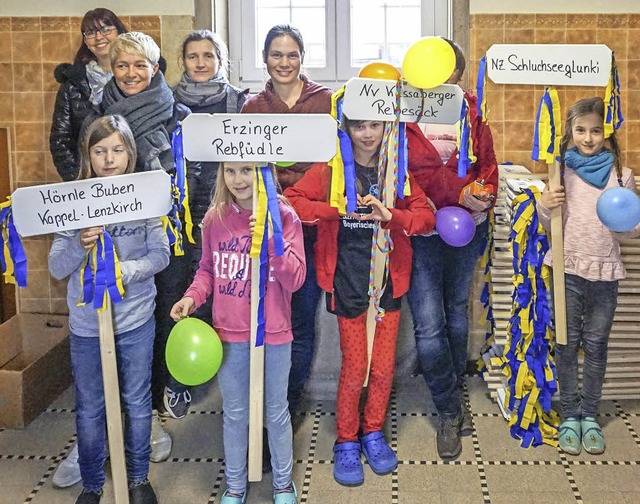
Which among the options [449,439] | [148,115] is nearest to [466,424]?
[449,439]

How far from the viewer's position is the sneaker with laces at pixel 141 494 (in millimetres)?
2473

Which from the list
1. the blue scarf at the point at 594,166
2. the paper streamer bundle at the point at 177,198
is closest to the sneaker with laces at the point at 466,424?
the blue scarf at the point at 594,166

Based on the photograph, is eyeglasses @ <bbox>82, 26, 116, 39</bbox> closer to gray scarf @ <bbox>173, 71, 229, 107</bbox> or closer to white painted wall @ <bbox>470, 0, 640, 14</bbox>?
gray scarf @ <bbox>173, 71, 229, 107</bbox>

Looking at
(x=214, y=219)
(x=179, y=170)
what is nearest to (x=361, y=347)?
(x=214, y=219)

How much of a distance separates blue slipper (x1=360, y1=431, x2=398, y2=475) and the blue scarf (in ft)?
3.61

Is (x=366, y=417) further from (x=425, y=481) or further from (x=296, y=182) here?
(x=296, y=182)

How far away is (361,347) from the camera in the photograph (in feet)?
8.76

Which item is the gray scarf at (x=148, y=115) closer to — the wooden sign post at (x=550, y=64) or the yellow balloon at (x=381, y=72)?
the yellow balloon at (x=381, y=72)

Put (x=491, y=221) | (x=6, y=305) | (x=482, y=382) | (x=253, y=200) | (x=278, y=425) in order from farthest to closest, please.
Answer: (x=6, y=305), (x=482, y=382), (x=491, y=221), (x=278, y=425), (x=253, y=200)

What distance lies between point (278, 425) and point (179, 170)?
2.67 feet

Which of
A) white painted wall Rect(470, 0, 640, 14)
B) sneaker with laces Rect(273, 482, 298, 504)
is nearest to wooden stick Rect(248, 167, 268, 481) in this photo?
sneaker with laces Rect(273, 482, 298, 504)

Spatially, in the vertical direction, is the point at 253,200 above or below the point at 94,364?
above

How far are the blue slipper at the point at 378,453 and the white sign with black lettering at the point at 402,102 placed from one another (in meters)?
1.07

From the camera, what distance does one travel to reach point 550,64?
8.25ft
